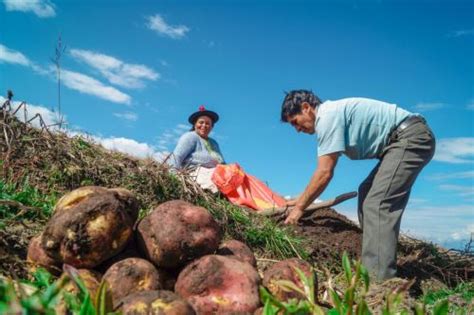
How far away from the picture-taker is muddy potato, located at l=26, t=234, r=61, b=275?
95.0 inches

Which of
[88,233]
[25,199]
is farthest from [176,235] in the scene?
[25,199]

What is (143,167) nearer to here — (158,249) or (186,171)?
(186,171)

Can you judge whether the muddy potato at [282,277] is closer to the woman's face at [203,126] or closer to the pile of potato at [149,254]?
the pile of potato at [149,254]

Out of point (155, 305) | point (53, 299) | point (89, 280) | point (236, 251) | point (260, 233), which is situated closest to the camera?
point (53, 299)

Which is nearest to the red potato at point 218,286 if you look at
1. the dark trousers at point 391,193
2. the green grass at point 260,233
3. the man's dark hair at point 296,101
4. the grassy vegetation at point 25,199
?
the grassy vegetation at point 25,199

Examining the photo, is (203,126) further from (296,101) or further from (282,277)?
(282,277)

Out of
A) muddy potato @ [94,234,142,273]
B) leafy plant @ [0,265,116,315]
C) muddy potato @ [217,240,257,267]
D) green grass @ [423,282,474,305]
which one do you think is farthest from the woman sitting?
leafy plant @ [0,265,116,315]

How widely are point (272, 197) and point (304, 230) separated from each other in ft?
3.17

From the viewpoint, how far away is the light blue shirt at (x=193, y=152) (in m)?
6.35

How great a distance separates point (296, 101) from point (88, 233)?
10.0ft

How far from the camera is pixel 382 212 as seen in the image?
4371mm

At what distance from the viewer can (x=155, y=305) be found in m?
1.77

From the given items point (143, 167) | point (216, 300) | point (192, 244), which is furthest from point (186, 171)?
point (216, 300)

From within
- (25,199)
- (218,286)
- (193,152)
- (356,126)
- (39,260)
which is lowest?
(39,260)
